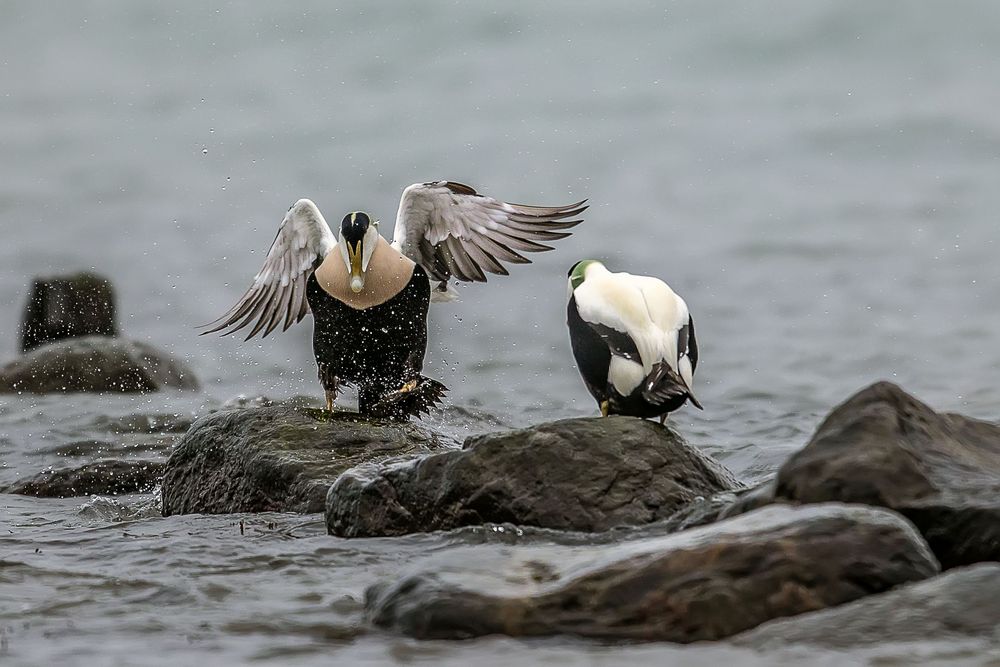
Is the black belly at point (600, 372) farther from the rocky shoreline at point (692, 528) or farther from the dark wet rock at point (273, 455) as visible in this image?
the dark wet rock at point (273, 455)

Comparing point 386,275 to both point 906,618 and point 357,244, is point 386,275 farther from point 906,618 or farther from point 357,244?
point 906,618

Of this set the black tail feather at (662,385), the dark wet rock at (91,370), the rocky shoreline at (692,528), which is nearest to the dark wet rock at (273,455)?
the rocky shoreline at (692,528)

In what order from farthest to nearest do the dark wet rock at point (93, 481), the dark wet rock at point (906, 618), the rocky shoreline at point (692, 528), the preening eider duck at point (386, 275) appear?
the dark wet rock at point (93, 481) < the preening eider duck at point (386, 275) < the rocky shoreline at point (692, 528) < the dark wet rock at point (906, 618)

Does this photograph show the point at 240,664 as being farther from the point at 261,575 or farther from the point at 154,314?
the point at 154,314

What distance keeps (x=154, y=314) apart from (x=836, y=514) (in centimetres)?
1169

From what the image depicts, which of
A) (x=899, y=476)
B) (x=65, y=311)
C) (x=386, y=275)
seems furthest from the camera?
(x=65, y=311)

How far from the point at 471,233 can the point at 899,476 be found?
417 cm

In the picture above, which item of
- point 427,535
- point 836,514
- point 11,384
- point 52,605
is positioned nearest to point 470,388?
point 11,384

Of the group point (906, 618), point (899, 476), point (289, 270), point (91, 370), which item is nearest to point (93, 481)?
point (289, 270)

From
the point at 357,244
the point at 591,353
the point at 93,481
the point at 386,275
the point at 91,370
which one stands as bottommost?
the point at 93,481

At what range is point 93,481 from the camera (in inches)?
305

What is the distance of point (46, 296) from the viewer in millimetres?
13352

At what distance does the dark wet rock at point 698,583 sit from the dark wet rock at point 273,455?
7.48ft

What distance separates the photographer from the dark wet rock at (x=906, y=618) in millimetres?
3438
